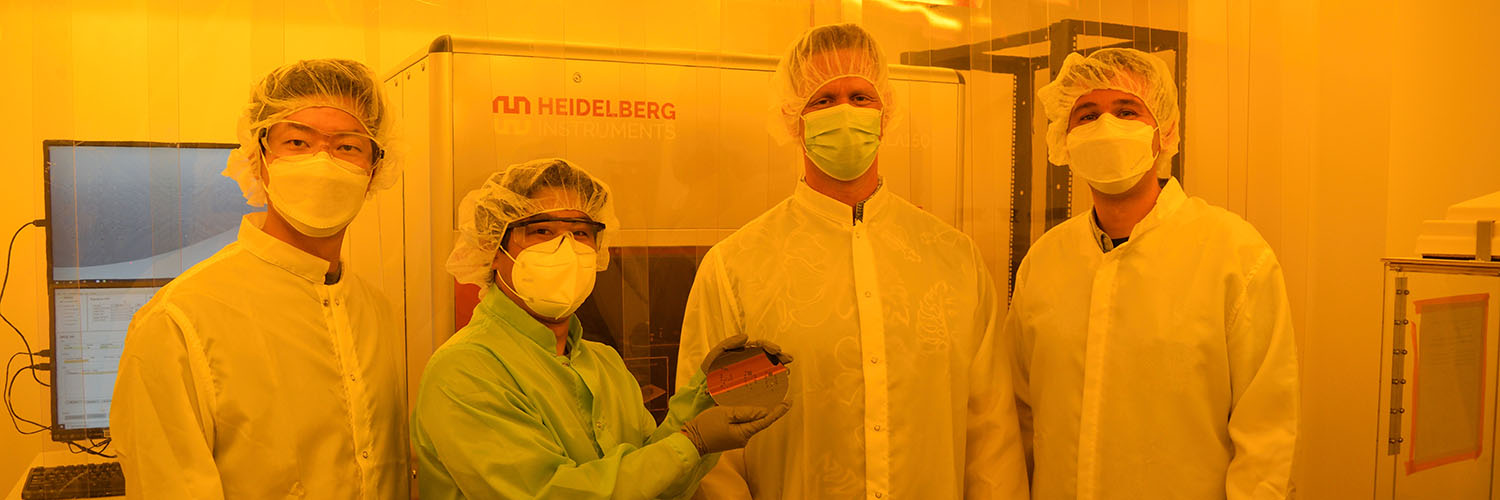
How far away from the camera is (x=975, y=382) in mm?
2154

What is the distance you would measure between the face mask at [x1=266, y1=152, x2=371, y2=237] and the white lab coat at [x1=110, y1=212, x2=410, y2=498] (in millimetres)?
68

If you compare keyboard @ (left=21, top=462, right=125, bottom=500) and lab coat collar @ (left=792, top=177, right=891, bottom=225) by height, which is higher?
lab coat collar @ (left=792, top=177, right=891, bottom=225)

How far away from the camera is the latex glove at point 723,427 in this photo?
1738mm

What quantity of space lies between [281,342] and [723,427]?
74 centimetres

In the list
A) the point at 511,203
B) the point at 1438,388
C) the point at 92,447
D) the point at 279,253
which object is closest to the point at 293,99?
the point at 279,253

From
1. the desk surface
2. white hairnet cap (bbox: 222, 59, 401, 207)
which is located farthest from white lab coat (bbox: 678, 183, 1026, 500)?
the desk surface

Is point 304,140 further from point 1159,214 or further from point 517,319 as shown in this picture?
point 1159,214

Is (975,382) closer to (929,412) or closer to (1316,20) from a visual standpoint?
(929,412)

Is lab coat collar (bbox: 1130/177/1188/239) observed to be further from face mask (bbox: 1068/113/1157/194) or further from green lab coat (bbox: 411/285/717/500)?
green lab coat (bbox: 411/285/717/500)

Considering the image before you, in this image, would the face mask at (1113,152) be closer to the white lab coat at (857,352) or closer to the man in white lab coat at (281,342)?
the white lab coat at (857,352)

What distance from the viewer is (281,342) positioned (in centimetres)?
169

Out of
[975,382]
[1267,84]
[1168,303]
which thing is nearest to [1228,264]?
[1168,303]

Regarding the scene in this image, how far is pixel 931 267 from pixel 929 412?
→ 0.30m

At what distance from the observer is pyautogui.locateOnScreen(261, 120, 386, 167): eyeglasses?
1.74 m
